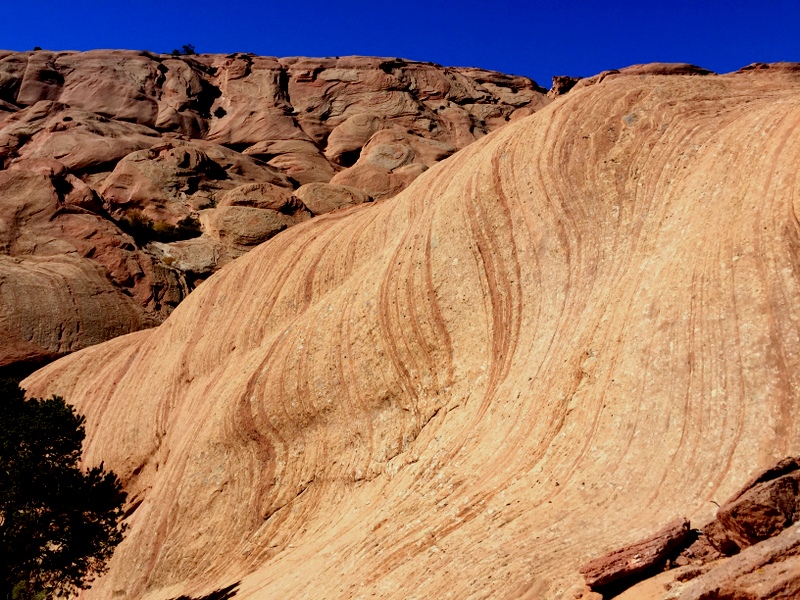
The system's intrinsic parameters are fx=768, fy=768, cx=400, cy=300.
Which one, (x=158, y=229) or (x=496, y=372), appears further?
(x=158, y=229)

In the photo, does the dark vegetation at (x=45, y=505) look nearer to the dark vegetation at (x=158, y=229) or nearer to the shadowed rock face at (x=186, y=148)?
the shadowed rock face at (x=186, y=148)

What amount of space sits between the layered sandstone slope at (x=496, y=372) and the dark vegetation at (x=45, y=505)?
168cm

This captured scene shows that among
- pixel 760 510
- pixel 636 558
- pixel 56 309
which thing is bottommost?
pixel 636 558

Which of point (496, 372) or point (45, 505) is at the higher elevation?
point (45, 505)

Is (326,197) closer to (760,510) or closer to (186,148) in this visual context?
(186,148)

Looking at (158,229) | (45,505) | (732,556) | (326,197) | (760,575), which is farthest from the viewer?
(326,197)

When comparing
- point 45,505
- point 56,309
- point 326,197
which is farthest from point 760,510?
point 326,197

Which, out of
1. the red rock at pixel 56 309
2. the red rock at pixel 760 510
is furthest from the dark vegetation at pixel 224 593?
the red rock at pixel 56 309

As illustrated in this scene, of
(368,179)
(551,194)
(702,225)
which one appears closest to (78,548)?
(551,194)

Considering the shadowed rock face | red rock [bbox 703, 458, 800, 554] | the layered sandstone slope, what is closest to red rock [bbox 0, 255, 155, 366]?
the shadowed rock face

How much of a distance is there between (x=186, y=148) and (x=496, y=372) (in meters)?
37.3

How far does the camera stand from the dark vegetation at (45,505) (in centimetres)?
1688

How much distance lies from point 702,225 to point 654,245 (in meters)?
1.15

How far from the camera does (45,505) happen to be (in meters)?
17.8
